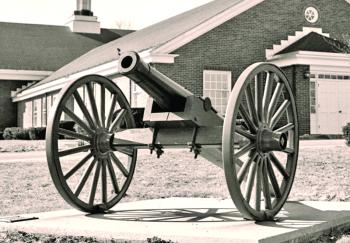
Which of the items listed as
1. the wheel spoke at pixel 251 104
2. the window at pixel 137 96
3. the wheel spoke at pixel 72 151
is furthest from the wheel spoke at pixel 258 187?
the window at pixel 137 96

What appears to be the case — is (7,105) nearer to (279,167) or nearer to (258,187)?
(279,167)

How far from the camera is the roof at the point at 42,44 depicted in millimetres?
35594

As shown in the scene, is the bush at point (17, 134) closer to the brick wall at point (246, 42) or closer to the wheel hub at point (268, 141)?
the brick wall at point (246, 42)

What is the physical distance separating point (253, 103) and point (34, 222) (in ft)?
8.42

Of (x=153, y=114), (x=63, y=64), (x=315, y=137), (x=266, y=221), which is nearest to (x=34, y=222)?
(x=153, y=114)

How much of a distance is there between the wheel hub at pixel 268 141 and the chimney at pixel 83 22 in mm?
38190

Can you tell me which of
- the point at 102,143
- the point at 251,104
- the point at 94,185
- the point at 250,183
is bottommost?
the point at 94,185

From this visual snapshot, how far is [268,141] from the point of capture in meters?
5.62

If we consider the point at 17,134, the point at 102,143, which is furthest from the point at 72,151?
the point at 17,134

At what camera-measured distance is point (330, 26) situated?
932 inches

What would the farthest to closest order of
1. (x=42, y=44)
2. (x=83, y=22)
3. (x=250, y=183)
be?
(x=83, y=22) → (x=42, y=44) → (x=250, y=183)

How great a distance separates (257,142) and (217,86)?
1559cm

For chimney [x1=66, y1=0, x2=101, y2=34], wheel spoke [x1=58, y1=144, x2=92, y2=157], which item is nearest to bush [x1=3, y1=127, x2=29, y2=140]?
chimney [x1=66, y1=0, x2=101, y2=34]

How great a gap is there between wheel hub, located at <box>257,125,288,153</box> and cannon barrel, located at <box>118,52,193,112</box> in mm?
907
